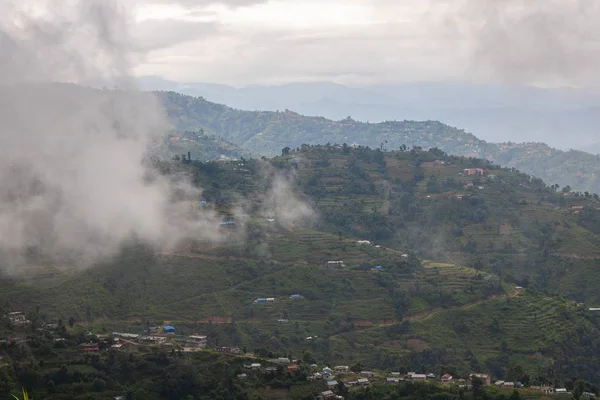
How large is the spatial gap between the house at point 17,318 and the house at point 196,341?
9.52 meters

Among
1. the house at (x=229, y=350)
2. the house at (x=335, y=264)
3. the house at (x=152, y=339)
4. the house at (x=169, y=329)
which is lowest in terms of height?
the house at (x=229, y=350)

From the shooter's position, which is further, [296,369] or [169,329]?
[169,329]

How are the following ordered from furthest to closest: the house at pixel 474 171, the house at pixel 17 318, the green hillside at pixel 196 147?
1. the green hillside at pixel 196 147
2. the house at pixel 474 171
3. the house at pixel 17 318

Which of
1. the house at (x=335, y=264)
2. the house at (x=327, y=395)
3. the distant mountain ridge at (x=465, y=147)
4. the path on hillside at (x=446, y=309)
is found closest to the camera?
the house at (x=327, y=395)

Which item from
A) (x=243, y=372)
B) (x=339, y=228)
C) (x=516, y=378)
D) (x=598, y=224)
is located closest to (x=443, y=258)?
(x=339, y=228)

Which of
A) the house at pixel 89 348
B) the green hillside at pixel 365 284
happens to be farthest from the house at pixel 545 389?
the house at pixel 89 348

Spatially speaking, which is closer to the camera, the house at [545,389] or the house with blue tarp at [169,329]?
the house at [545,389]

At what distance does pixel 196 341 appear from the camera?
5466 cm

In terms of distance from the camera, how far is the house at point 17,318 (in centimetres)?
5309

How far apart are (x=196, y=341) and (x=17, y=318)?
10.6 m

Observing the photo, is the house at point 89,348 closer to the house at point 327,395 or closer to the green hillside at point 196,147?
the house at point 327,395

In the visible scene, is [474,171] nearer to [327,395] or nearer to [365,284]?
[365,284]

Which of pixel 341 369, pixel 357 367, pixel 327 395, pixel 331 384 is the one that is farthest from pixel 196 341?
pixel 327 395

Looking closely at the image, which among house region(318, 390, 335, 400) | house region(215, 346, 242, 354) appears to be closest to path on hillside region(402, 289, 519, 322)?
house region(215, 346, 242, 354)
